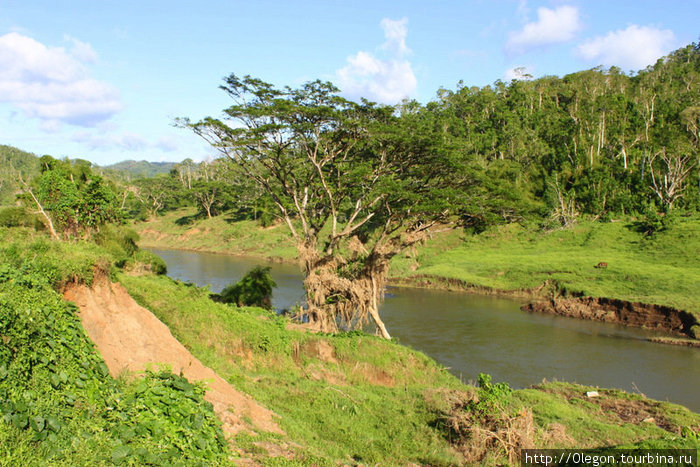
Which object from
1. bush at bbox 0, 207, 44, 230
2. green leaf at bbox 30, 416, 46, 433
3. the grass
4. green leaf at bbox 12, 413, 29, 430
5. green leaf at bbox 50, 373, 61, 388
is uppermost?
bush at bbox 0, 207, 44, 230

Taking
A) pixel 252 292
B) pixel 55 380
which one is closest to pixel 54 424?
pixel 55 380

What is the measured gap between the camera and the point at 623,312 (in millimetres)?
32969

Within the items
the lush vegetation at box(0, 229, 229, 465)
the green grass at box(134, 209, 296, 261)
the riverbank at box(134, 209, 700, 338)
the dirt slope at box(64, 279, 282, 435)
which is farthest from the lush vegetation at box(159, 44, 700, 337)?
the lush vegetation at box(0, 229, 229, 465)

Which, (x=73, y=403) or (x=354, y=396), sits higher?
(x=73, y=403)

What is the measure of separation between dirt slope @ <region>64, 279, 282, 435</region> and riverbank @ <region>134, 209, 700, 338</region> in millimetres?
15809

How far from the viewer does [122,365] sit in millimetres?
9500

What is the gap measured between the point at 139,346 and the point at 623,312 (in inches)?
1236

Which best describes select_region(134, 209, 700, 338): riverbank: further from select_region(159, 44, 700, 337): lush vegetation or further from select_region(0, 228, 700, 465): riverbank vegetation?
select_region(0, 228, 700, 465): riverbank vegetation

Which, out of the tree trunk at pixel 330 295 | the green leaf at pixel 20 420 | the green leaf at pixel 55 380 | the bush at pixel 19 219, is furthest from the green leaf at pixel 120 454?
the bush at pixel 19 219

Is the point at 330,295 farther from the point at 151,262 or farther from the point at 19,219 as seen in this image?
the point at 19,219

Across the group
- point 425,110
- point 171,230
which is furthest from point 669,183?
point 171,230

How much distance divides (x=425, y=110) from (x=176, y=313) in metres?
65.2

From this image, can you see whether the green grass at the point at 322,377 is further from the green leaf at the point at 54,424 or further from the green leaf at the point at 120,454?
the green leaf at the point at 54,424

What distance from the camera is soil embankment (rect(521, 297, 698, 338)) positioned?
3023cm
